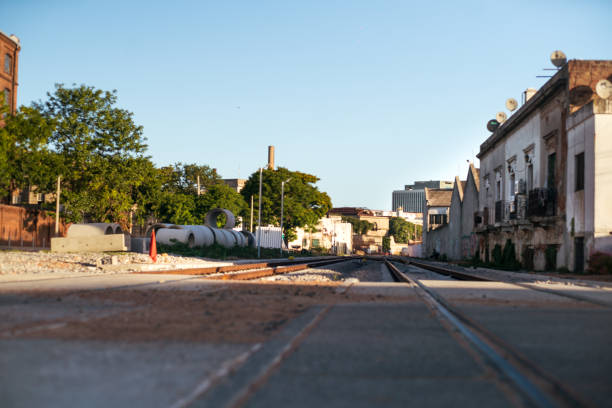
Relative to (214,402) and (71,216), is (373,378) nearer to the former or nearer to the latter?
(214,402)

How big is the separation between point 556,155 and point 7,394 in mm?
29009

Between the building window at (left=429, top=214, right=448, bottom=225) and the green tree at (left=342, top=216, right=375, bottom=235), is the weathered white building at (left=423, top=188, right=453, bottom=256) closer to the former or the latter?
the building window at (left=429, top=214, right=448, bottom=225)

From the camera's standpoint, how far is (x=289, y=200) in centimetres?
7281

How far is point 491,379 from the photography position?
3.56 m

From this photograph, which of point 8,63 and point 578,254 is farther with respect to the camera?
point 8,63

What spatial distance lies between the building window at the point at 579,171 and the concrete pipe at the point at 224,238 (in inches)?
1010

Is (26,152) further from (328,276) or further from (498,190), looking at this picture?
(498,190)

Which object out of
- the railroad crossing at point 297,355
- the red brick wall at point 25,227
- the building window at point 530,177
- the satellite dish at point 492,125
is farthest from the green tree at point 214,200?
the railroad crossing at point 297,355

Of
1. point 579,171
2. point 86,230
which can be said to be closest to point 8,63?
point 86,230

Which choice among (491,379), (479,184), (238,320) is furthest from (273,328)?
(479,184)

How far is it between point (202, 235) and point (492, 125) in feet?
74.1

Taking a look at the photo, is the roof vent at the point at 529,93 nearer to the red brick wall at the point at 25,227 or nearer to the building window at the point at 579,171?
the building window at the point at 579,171

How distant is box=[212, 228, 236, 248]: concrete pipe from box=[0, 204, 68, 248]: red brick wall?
10.9 metres

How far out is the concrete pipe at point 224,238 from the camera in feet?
146
